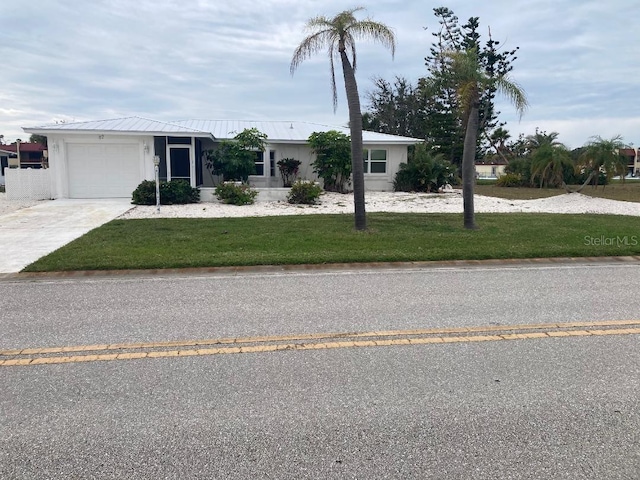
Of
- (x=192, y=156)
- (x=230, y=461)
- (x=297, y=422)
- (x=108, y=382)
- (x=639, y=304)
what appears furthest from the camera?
(x=192, y=156)

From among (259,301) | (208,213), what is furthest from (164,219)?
(259,301)

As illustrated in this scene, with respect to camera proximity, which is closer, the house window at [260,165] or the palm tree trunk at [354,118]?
the palm tree trunk at [354,118]

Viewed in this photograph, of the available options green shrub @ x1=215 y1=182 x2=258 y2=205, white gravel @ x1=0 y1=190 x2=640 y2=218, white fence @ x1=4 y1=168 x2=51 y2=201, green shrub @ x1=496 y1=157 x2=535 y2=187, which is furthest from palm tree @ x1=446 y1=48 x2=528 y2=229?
green shrub @ x1=496 y1=157 x2=535 y2=187

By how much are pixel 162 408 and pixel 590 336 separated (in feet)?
13.1

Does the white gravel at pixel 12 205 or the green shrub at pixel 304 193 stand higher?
the green shrub at pixel 304 193

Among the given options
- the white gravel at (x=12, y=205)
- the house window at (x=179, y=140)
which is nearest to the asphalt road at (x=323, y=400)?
the white gravel at (x=12, y=205)

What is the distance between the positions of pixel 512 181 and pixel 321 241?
999 inches

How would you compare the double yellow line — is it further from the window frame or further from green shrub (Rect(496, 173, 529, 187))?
green shrub (Rect(496, 173, 529, 187))

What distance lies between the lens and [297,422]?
3.35 meters

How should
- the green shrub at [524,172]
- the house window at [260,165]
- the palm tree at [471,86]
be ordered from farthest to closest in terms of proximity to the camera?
the green shrub at [524,172] → the house window at [260,165] → the palm tree at [471,86]

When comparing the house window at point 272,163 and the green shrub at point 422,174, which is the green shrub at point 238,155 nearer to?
the house window at point 272,163

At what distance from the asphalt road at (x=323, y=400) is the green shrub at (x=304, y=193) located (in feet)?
44.6

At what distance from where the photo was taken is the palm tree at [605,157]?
76.7 ft

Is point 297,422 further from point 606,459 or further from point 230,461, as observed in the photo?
point 606,459
